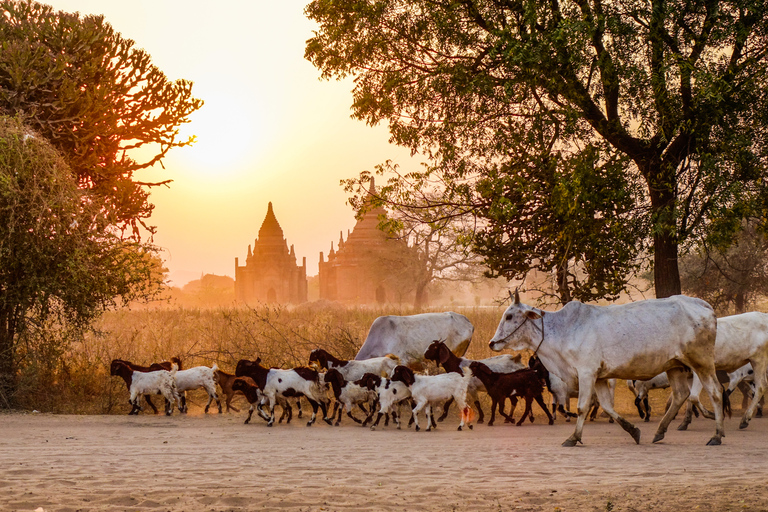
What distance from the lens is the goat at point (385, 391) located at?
470 inches

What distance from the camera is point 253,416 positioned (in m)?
13.6

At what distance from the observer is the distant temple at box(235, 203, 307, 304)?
228 feet

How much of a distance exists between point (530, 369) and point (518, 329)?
2335 mm

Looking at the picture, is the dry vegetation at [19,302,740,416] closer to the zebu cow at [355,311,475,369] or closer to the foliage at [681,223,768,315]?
the zebu cow at [355,311,475,369]

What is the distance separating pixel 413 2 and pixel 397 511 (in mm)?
12956

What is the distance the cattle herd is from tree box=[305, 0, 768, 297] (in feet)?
8.78

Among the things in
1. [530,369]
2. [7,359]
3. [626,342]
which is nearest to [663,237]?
[530,369]

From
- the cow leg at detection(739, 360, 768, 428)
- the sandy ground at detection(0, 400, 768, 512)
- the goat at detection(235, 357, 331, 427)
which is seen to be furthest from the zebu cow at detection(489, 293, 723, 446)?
the goat at detection(235, 357, 331, 427)

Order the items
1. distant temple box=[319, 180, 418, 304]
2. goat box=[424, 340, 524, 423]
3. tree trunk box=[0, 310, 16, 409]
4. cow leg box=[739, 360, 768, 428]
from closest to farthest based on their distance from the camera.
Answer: cow leg box=[739, 360, 768, 428] → goat box=[424, 340, 524, 423] → tree trunk box=[0, 310, 16, 409] → distant temple box=[319, 180, 418, 304]

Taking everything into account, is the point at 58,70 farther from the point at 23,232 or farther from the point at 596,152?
the point at 596,152

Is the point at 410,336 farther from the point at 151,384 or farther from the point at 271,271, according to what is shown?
the point at 271,271

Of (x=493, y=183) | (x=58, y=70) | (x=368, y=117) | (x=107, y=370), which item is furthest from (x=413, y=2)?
(x=107, y=370)

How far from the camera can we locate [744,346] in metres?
12.7

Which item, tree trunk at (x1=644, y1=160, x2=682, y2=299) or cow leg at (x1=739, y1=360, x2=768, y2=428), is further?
tree trunk at (x1=644, y1=160, x2=682, y2=299)
